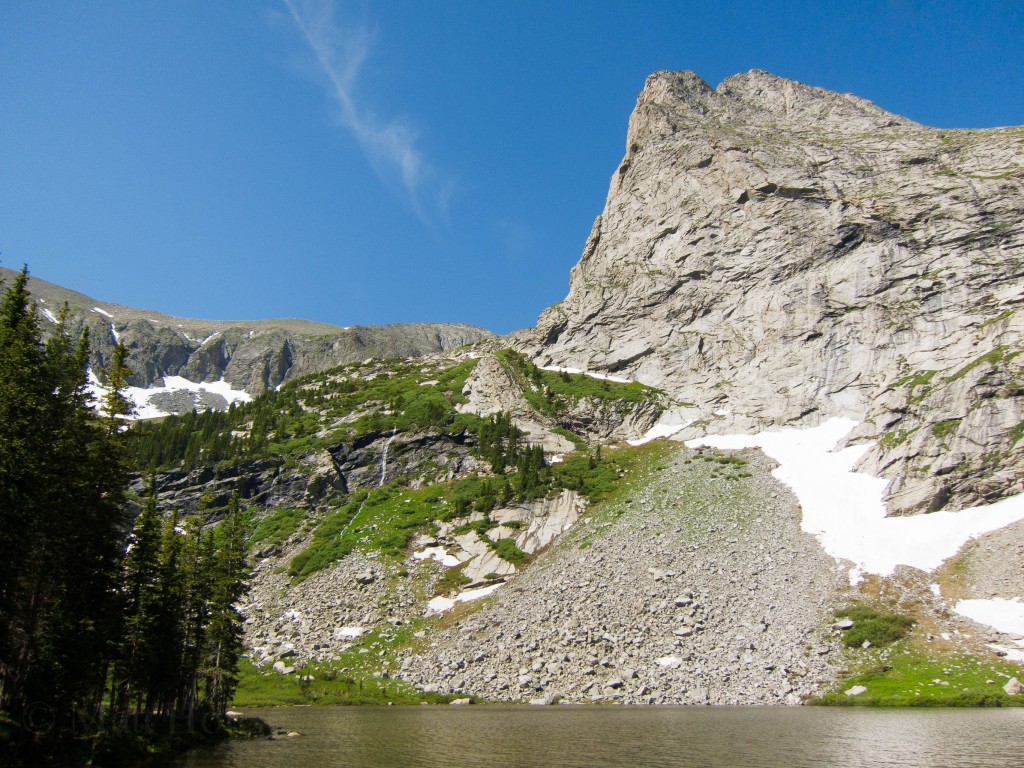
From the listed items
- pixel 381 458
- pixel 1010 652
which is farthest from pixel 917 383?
pixel 381 458

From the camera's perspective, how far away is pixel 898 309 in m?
97.7

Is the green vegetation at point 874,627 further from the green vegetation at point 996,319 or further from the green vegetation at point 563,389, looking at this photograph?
the green vegetation at point 563,389

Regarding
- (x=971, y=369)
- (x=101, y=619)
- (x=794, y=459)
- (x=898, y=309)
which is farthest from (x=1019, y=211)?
(x=101, y=619)

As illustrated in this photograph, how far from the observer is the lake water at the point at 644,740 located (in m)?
24.6

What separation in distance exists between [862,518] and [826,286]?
2137 inches

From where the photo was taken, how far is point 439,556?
7156cm

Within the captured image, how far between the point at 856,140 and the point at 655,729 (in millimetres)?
144314

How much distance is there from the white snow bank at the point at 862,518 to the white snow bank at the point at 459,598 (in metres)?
33.5

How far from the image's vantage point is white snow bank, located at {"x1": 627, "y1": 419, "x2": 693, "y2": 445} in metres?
99.2

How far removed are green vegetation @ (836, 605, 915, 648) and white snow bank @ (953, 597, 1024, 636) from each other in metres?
4.39

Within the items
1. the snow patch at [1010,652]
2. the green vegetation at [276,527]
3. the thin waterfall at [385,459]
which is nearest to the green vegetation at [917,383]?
the snow patch at [1010,652]

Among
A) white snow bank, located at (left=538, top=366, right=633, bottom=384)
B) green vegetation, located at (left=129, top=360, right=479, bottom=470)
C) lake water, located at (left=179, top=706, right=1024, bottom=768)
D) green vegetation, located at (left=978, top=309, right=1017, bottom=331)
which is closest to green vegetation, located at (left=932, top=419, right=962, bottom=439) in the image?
green vegetation, located at (left=978, top=309, right=1017, bottom=331)

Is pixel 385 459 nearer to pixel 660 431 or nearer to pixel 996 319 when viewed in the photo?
pixel 660 431

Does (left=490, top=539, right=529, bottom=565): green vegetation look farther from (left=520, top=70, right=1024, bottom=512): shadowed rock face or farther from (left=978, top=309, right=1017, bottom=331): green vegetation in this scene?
(left=978, top=309, right=1017, bottom=331): green vegetation
